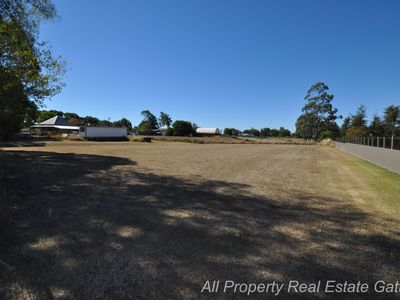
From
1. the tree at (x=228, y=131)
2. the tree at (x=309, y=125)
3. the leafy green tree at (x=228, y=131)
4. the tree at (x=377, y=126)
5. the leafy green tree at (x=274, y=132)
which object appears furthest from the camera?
the leafy green tree at (x=274, y=132)

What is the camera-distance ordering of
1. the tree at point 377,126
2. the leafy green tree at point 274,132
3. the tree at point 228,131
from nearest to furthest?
the tree at point 377,126 → the tree at point 228,131 → the leafy green tree at point 274,132

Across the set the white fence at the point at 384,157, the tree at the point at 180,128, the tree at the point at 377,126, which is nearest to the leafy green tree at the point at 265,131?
the tree at the point at 180,128

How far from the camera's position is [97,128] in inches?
2202

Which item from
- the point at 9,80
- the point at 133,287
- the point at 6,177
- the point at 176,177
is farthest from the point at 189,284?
the point at 9,80

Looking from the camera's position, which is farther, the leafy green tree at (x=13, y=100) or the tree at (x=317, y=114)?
the tree at (x=317, y=114)

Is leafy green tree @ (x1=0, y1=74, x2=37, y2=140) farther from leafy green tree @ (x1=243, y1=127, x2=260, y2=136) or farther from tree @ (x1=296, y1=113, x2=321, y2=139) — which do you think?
leafy green tree @ (x1=243, y1=127, x2=260, y2=136)

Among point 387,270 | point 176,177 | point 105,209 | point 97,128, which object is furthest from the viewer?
point 97,128

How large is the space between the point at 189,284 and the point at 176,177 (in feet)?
22.4

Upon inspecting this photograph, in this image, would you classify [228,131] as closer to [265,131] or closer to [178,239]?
[265,131]

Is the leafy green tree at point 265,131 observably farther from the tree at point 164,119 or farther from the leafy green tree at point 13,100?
the leafy green tree at point 13,100

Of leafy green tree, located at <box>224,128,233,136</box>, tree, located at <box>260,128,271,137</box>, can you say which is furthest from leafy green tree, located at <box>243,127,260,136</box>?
leafy green tree, located at <box>224,128,233,136</box>

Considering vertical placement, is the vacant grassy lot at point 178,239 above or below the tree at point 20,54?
below

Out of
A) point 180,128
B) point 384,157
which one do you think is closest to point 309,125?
point 180,128

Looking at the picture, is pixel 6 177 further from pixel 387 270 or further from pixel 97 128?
pixel 97 128
